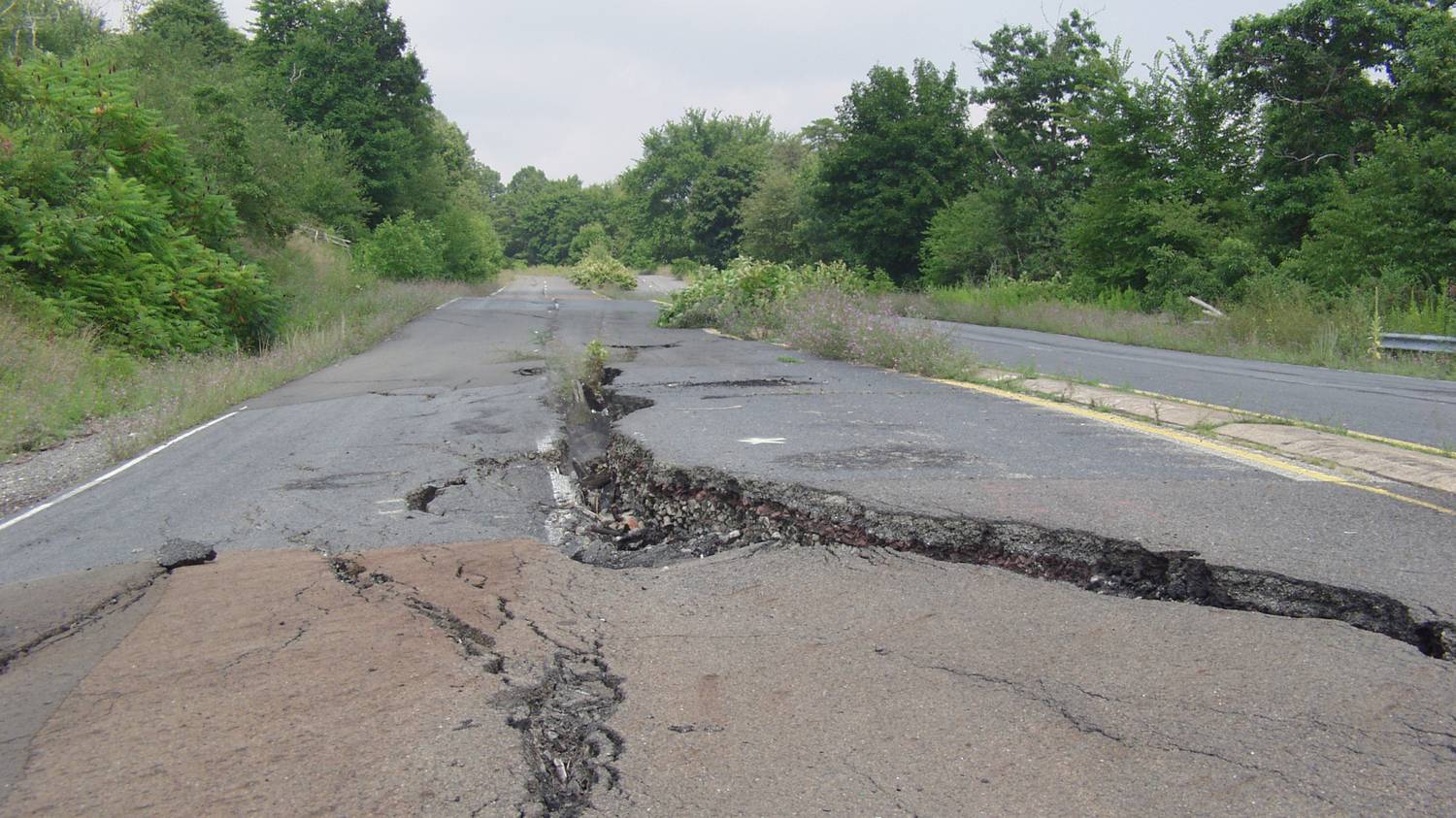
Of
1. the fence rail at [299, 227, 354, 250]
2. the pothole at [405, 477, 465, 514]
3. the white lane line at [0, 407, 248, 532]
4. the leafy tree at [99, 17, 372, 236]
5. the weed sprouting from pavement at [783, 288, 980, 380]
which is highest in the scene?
the leafy tree at [99, 17, 372, 236]

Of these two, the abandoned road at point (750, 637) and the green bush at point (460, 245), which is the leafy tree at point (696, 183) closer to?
the green bush at point (460, 245)

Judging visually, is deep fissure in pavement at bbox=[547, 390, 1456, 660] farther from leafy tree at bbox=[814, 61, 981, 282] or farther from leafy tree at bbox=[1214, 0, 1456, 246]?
leafy tree at bbox=[814, 61, 981, 282]

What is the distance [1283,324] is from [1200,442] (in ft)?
43.7

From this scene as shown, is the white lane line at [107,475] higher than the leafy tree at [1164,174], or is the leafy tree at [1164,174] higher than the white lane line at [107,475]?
the leafy tree at [1164,174]

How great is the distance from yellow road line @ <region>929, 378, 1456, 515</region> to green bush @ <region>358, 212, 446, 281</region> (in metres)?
30.6

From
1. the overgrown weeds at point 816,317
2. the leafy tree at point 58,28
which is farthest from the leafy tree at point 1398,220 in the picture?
the leafy tree at point 58,28

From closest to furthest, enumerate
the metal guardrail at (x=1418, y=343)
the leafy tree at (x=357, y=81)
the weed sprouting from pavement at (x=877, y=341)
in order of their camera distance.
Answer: the weed sprouting from pavement at (x=877, y=341)
the metal guardrail at (x=1418, y=343)
the leafy tree at (x=357, y=81)

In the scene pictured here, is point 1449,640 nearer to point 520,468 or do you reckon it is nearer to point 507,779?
point 507,779

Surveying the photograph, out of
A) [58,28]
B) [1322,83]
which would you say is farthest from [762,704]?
[58,28]

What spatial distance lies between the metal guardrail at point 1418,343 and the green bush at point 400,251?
3092cm

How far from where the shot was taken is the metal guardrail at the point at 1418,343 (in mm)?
15320

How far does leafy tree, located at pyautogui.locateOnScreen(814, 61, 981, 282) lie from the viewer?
41.6 m

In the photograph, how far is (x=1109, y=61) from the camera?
29484mm

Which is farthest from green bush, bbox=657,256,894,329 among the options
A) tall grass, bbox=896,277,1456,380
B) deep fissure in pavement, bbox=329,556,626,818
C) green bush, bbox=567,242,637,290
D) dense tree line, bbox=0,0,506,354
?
green bush, bbox=567,242,637,290
